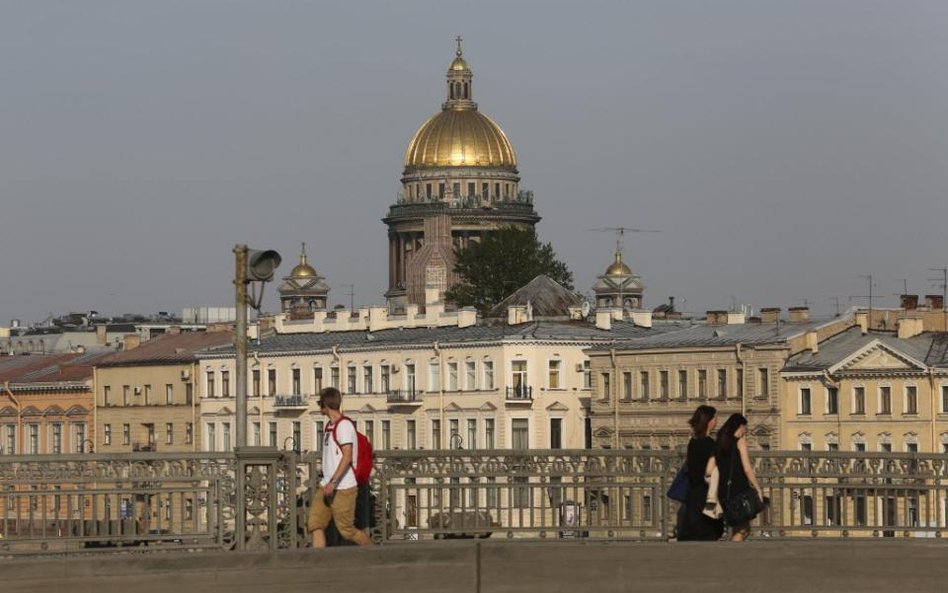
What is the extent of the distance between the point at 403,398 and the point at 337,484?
235 ft

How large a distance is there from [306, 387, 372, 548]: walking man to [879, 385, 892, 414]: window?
54.4 meters

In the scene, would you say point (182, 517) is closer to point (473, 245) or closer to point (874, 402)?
point (874, 402)

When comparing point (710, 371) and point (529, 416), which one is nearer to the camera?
point (710, 371)

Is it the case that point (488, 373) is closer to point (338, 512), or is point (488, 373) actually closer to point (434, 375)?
point (434, 375)

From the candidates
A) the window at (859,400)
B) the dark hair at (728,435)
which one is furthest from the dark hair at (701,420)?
the window at (859,400)

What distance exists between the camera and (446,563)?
19344 millimetres

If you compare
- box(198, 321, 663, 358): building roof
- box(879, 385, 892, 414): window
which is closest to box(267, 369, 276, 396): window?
box(198, 321, 663, 358): building roof

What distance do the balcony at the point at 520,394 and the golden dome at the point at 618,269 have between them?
71.2 m

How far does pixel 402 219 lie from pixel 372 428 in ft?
335

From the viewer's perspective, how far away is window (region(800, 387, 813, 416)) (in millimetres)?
78312

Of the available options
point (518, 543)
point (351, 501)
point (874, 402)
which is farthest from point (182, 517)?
point (874, 402)

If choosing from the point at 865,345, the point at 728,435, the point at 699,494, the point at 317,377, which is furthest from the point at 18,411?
the point at 728,435

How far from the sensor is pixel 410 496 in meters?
25.0

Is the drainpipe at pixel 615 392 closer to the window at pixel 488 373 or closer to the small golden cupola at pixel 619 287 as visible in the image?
the window at pixel 488 373
